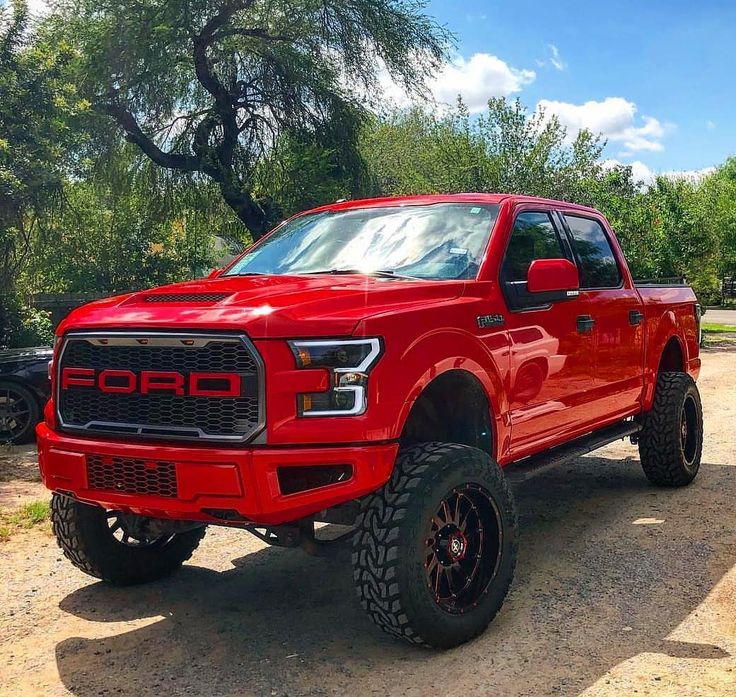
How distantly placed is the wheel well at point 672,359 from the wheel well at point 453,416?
10.5 feet

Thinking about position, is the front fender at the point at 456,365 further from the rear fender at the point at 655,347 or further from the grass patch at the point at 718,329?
the grass patch at the point at 718,329

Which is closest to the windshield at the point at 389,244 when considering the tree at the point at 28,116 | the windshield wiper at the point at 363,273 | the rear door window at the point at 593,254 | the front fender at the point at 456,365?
the windshield wiper at the point at 363,273

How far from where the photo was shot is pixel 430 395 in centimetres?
443

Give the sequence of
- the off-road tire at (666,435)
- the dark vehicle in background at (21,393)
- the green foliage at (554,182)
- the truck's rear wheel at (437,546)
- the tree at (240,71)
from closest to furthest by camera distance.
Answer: the truck's rear wheel at (437,546), the off-road tire at (666,435), the dark vehicle in background at (21,393), the tree at (240,71), the green foliage at (554,182)

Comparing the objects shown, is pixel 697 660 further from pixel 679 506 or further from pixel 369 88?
pixel 369 88

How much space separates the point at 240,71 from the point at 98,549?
15297 mm

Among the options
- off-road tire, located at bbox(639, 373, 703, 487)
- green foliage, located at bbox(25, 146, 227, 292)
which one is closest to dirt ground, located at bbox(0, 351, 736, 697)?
off-road tire, located at bbox(639, 373, 703, 487)

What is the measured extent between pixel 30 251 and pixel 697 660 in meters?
13.1

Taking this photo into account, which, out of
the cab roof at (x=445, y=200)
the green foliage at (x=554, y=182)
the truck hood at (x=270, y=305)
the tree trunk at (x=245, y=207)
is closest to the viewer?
the truck hood at (x=270, y=305)

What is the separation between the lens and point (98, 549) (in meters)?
4.59

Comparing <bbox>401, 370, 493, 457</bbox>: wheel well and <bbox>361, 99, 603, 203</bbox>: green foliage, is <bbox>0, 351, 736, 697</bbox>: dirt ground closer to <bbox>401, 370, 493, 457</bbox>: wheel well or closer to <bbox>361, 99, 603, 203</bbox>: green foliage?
<bbox>401, 370, 493, 457</bbox>: wheel well

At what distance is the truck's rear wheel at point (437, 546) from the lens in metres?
3.63

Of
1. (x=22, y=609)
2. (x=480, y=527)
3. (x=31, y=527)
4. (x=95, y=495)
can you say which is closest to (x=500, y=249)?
(x=480, y=527)

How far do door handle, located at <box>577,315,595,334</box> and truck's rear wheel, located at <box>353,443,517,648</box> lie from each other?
153 centimetres
